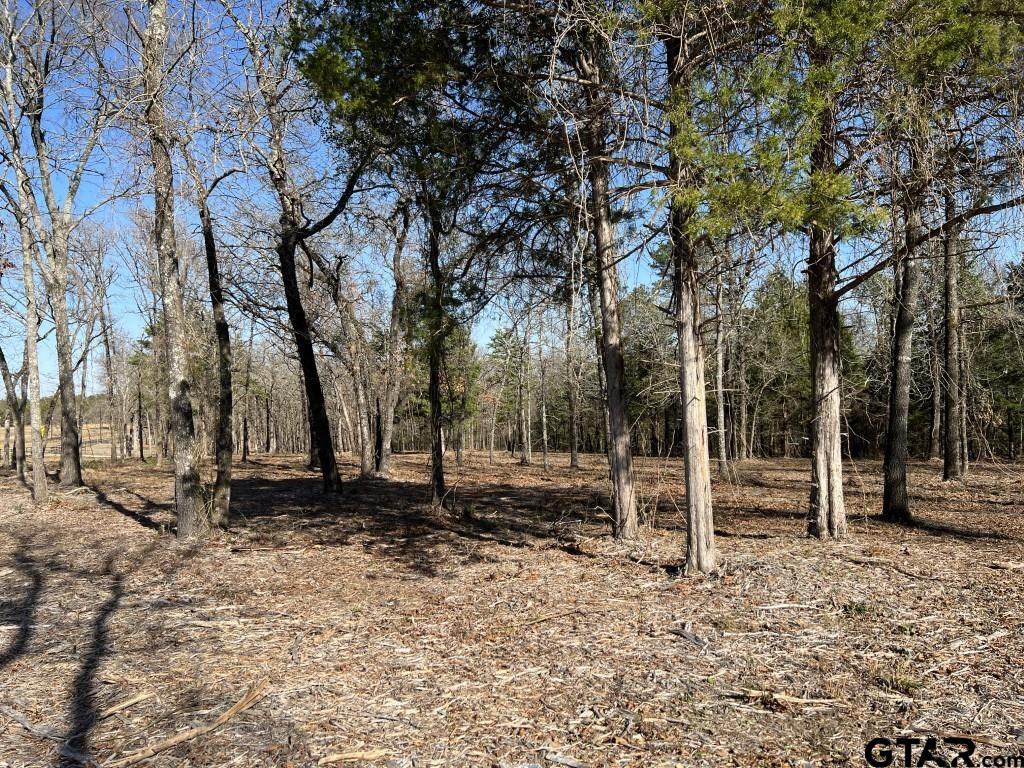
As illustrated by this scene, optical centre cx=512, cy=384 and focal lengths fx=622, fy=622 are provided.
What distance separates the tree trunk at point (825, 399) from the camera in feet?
24.3

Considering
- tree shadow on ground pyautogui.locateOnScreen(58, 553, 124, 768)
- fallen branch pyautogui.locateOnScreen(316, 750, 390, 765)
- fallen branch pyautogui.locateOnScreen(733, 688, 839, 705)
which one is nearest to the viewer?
fallen branch pyautogui.locateOnScreen(316, 750, 390, 765)

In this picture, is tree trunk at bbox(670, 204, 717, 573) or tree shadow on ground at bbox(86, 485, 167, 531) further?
tree shadow on ground at bbox(86, 485, 167, 531)

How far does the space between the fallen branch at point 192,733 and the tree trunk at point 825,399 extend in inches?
251

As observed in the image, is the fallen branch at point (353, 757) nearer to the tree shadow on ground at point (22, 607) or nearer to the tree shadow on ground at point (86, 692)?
the tree shadow on ground at point (86, 692)

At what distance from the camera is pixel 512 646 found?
463cm

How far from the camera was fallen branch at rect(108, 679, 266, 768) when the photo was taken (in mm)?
3107

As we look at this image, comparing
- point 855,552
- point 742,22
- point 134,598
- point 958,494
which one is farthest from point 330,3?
point 958,494

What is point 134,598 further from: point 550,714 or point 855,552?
point 855,552

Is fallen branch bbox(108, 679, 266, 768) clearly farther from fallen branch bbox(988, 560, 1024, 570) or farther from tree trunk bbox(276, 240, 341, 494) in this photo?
tree trunk bbox(276, 240, 341, 494)

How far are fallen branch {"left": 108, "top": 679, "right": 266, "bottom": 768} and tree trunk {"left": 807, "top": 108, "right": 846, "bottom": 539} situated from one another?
20.9 feet

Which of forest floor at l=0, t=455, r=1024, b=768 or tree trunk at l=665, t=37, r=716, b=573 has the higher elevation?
tree trunk at l=665, t=37, r=716, b=573

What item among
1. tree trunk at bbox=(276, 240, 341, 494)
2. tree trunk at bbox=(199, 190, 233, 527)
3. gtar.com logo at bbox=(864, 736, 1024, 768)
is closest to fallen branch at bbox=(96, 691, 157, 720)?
gtar.com logo at bbox=(864, 736, 1024, 768)

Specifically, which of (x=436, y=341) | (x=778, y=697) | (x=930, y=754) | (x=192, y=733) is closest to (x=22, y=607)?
(x=192, y=733)

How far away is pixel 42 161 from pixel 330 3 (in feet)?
34.2
